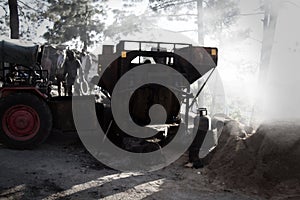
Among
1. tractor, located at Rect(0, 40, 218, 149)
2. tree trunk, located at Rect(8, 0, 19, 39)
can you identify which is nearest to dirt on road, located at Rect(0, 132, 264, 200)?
tractor, located at Rect(0, 40, 218, 149)

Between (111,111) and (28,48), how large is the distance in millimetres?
2745

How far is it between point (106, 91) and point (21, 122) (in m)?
2.11

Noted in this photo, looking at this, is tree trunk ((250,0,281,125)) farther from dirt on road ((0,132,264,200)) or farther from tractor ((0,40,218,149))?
dirt on road ((0,132,264,200))

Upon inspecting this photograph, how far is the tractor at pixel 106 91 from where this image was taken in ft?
21.5

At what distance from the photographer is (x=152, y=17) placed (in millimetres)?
17141

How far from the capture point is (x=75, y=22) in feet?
66.1

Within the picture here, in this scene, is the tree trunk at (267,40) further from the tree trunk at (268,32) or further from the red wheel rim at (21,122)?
the red wheel rim at (21,122)

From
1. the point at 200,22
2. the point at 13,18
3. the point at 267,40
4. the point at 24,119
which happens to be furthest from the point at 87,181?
the point at 13,18

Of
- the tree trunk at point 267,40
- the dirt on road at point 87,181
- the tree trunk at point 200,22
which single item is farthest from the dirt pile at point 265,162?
the tree trunk at point 200,22

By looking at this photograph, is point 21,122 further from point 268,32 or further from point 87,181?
point 268,32

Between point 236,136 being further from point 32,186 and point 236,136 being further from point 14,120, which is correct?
point 14,120

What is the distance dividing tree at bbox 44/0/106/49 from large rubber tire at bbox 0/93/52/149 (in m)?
13.4

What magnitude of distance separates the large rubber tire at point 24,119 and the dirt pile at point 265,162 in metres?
3.79

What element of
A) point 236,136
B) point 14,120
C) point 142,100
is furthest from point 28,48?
point 236,136
